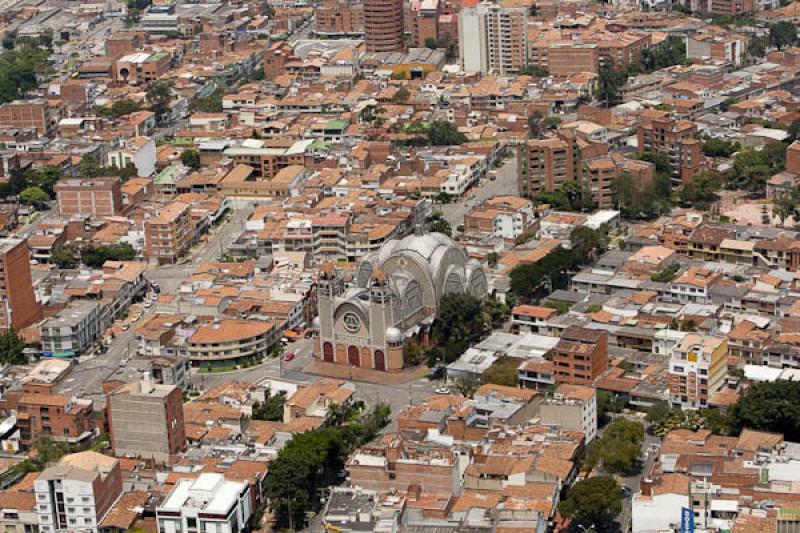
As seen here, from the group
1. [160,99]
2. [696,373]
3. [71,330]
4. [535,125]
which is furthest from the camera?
[160,99]

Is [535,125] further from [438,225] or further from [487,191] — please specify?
[438,225]

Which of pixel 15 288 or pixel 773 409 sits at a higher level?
pixel 15 288

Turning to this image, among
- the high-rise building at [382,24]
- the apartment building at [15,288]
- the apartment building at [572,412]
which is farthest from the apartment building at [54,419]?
the high-rise building at [382,24]

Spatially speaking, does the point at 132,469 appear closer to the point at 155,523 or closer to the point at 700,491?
the point at 155,523

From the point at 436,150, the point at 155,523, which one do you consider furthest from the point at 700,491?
the point at 436,150

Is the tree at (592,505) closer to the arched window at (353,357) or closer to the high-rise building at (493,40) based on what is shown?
the arched window at (353,357)

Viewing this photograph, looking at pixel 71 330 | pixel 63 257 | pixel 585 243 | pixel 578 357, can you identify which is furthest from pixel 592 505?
pixel 63 257

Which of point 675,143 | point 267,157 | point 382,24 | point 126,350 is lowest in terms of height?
point 126,350

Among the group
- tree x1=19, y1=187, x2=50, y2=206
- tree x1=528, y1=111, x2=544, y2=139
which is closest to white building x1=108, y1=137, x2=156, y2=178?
tree x1=19, y1=187, x2=50, y2=206
